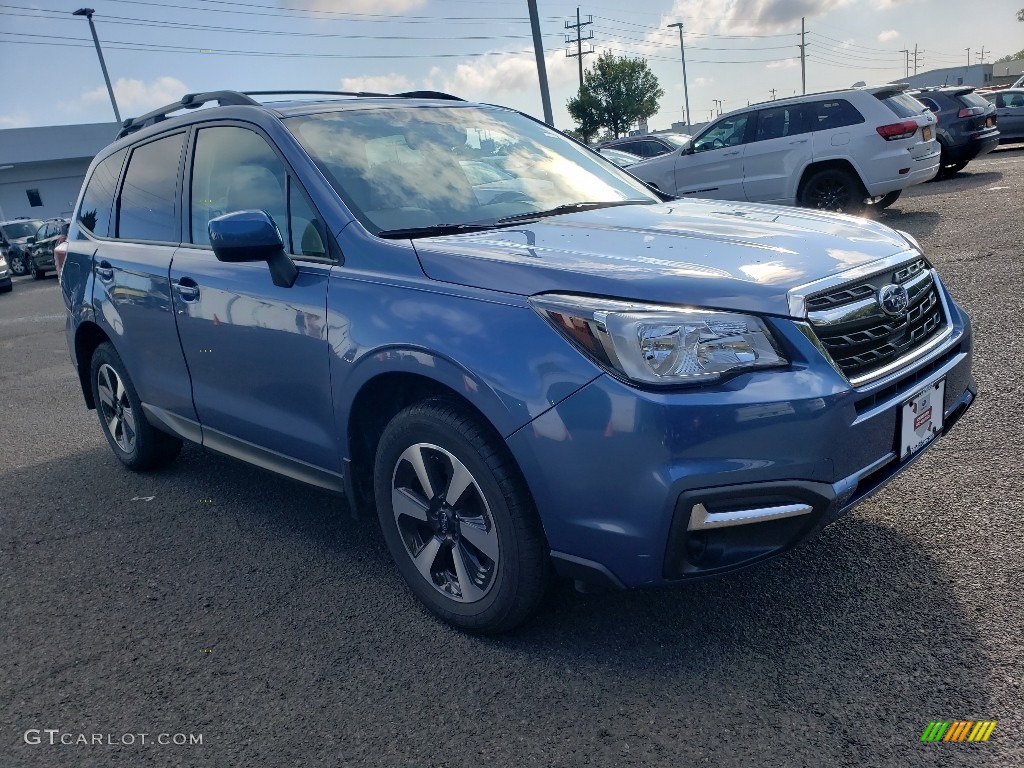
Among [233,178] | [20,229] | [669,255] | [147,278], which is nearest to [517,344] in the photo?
[669,255]

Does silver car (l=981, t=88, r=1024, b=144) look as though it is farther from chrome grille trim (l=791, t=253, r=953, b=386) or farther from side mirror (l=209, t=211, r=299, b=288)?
side mirror (l=209, t=211, r=299, b=288)

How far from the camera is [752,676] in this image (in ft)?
8.23

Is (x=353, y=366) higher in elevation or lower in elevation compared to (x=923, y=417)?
higher

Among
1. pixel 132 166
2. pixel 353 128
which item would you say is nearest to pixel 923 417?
pixel 353 128

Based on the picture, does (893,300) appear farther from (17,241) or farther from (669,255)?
(17,241)

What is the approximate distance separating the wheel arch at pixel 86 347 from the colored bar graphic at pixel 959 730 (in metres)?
4.34

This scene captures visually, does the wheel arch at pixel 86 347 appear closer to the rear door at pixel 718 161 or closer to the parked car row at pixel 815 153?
the parked car row at pixel 815 153

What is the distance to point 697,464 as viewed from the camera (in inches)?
89.0

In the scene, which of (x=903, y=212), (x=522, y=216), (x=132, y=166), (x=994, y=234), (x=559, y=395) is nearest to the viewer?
(x=559, y=395)

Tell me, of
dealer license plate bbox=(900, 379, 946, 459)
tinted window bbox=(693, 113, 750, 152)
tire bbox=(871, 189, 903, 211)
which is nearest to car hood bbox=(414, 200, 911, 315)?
dealer license plate bbox=(900, 379, 946, 459)

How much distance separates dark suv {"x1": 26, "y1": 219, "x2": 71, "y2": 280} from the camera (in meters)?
23.6

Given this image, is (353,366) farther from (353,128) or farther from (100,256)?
(100,256)

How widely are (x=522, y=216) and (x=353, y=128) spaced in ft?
2.65

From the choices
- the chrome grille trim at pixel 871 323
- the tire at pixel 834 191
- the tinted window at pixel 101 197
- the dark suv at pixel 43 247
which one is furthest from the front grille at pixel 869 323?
the dark suv at pixel 43 247
